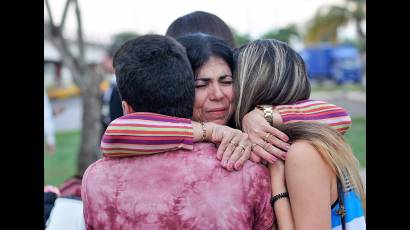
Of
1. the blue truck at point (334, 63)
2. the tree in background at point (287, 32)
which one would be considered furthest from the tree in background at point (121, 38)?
the tree in background at point (287, 32)

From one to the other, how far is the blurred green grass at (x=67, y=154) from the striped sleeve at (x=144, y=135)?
19.5 feet

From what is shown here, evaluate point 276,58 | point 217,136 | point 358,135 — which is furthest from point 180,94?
point 358,135

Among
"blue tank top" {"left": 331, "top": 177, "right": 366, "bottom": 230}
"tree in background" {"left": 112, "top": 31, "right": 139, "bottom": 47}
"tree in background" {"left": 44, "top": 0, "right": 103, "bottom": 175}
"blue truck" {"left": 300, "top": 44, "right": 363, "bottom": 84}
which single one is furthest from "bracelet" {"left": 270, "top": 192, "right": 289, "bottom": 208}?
"blue truck" {"left": 300, "top": 44, "right": 363, "bottom": 84}

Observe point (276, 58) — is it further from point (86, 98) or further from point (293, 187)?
point (86, 98)

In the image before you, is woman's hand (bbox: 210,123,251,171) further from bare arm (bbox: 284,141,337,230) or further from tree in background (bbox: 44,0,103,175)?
tree in background (bbox: 44,0,103,175)

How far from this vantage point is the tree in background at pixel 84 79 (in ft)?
20.3

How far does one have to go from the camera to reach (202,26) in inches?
114

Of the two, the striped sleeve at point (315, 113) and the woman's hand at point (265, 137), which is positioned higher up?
the striped sleeve at point (315, 113)

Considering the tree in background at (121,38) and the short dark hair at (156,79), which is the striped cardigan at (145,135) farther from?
the tree in background at (121,38)

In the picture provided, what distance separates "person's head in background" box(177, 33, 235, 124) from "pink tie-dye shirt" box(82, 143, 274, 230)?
34cm

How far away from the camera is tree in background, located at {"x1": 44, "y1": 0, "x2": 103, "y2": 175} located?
20.3 ft

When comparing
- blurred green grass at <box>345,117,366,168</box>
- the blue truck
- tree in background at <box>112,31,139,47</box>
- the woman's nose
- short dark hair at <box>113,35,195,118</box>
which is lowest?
the blue truck
